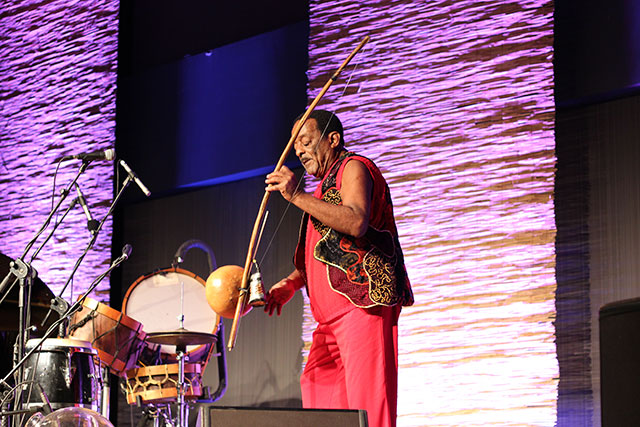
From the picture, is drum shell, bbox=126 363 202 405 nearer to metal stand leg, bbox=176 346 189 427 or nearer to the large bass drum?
metal stand leg, bbox=176 346 189 427

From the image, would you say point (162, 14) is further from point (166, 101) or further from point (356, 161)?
point (356, 161)

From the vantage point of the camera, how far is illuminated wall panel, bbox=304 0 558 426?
3842mm

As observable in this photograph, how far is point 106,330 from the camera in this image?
4.21 m

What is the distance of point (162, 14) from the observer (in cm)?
602

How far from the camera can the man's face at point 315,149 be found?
3.00 meters

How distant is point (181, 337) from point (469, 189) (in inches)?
67.5

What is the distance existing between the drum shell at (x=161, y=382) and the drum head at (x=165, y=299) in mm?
377

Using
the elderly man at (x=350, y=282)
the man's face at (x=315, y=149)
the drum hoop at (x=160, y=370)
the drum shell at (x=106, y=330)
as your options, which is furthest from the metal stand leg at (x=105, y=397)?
the man's face at (x=315, y=149)

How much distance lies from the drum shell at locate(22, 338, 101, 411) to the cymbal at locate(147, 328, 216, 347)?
2.66 ft

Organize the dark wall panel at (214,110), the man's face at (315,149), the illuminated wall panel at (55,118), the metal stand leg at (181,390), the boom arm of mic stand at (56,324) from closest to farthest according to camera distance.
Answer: the boom arm of mic stand at (56,324) < the man's face at (315,149) < the metal stand leg at (181,390) < the dark wall panel at (214,110) < the illuminated wall panel at (55,118)

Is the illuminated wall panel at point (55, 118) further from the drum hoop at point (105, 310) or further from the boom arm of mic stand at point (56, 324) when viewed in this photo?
the boom arm of mic stand at point (56, 324)

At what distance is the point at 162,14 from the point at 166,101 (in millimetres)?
762

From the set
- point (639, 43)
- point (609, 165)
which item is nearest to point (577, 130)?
point (609, 165)

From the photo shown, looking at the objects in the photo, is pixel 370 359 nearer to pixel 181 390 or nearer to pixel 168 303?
pixel 181 390
